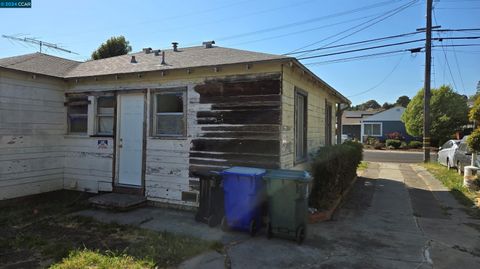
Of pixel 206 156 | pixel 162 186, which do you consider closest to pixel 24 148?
pixel 162 186

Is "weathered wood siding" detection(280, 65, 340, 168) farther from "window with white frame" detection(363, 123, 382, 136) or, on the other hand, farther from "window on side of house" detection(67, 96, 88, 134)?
"window with white frame" detection(363, 123, 382, 136)

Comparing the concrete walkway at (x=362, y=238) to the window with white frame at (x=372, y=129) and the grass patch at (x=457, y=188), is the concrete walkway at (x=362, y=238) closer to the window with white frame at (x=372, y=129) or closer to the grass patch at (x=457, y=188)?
the grass patch at (x=457, y=188)

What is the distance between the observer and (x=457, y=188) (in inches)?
393

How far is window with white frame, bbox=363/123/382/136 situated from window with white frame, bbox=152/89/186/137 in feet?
114

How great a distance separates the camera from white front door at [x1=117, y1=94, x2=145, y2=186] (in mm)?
Result: 7461

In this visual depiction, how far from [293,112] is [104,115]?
4.75m

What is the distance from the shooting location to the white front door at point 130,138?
7.46 metres

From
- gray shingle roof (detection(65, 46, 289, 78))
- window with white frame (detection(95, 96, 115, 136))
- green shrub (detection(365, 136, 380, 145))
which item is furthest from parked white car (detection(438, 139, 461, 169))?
green shrub (detection(365, 136, 380, 145))

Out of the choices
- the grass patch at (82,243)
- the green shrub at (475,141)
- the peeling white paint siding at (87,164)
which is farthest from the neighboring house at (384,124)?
the grass patch at (82,243)

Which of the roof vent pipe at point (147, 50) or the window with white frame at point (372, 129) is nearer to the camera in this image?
the roof vent pipe at point (147, 50)

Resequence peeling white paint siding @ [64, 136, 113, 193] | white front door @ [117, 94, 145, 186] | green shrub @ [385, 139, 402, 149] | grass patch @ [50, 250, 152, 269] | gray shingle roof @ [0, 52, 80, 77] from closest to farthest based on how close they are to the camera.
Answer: grass patch @ [50, 250, 152, 269] → white front door @ [117, 94, 145, 186] → gray shingle roof @ [0, 52, 80, 77] → peeling white paint siding @ [64, 136, 113, 193] → green shrub @ [385, 139, 402, 149]

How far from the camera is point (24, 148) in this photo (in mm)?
7398

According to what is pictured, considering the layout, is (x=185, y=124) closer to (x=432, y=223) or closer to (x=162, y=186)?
(x=162, y=186)

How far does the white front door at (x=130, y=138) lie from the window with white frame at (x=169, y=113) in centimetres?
35
